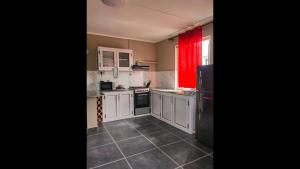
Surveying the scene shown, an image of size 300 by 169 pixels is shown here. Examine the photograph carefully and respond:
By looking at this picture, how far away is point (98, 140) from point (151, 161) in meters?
1.18

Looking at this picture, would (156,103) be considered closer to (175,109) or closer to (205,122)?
(175,109)

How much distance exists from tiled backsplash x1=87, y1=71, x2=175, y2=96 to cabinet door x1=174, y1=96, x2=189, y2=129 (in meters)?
1.06

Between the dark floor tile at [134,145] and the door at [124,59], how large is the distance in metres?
2.15

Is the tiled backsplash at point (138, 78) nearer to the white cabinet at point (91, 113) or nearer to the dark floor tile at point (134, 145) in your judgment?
the white cabinet at point (91, 113)

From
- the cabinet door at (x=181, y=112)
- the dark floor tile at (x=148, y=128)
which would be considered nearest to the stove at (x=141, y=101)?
the dark floor tile at (x=148, y=128)

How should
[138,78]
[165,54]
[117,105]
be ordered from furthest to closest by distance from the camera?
[138,78], [165,54], [117,105]

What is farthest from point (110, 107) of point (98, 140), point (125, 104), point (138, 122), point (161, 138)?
point (161, 138)

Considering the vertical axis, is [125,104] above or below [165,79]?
below

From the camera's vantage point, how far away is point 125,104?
3877mm

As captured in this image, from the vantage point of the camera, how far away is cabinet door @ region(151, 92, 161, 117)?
3828 millimetres
